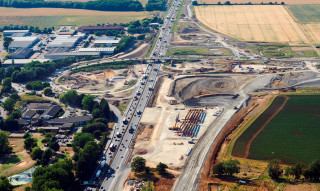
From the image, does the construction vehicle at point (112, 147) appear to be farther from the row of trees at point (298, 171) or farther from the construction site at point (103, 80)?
the row of trees at point (298, 171)

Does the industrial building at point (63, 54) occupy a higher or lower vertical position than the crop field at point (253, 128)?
higher

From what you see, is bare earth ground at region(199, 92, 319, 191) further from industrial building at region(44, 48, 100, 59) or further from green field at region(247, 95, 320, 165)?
industrial building at region(44, 48, 100, 59)

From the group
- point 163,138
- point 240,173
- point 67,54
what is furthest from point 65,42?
point 240,173

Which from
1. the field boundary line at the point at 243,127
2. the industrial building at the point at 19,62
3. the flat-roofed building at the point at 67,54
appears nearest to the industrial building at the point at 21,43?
the industrial building at the point at 19,62

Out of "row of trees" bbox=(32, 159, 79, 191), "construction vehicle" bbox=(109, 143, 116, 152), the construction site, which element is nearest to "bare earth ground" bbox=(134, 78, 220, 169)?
"construction vehicle" bbox=(109, 143, 116, 152)

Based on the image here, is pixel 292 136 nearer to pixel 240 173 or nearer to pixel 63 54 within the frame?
pixel 240 173

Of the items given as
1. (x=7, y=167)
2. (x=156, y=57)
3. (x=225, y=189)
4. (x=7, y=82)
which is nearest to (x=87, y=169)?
(x=7, y=167)
